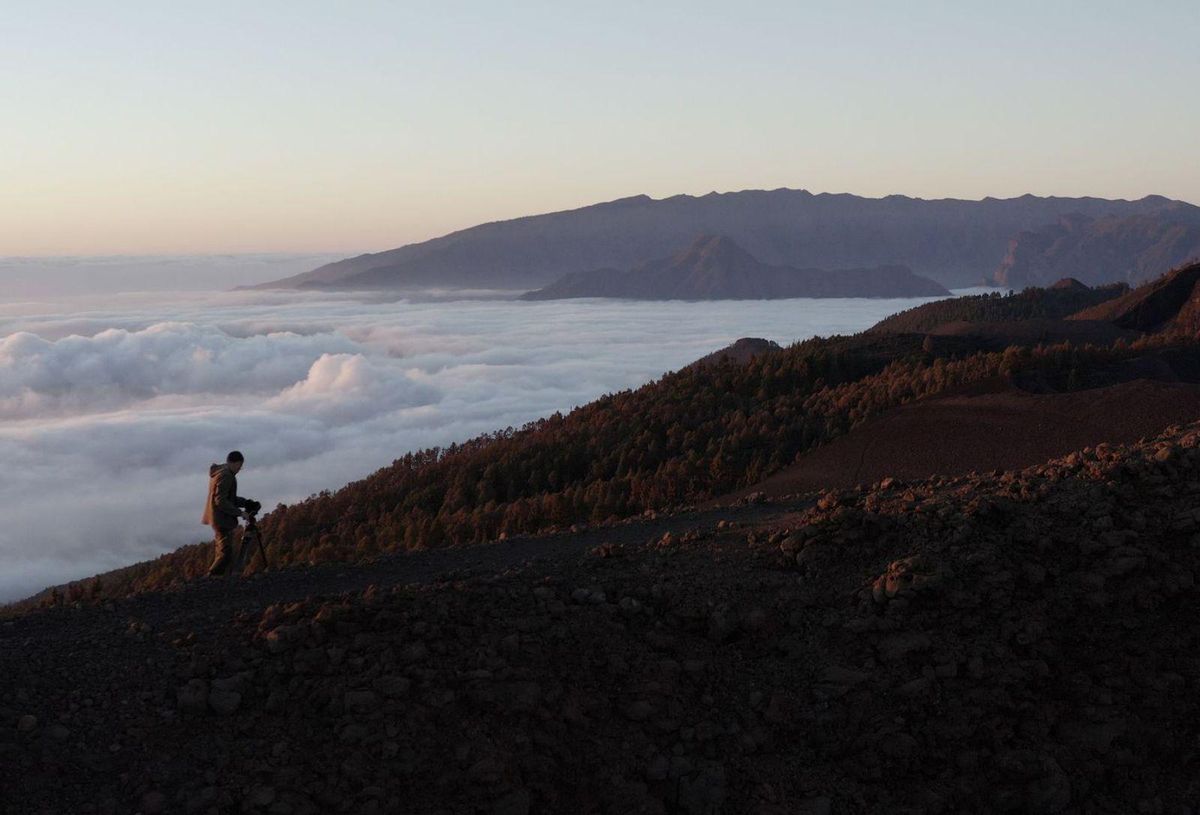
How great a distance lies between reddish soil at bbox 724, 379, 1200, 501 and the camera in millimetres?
17766

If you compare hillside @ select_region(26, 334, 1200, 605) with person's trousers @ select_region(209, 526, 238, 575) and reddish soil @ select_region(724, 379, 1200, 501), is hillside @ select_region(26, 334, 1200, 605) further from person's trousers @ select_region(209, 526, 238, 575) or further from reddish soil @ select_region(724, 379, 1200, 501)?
person's trousers @ select_region(209, 526, 238, 575)

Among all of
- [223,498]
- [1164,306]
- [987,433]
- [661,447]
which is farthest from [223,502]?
[1164,306]

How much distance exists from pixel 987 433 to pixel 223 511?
1360 cm

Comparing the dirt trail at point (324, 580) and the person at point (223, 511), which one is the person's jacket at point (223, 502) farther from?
the dirt trail at point (324, 580)

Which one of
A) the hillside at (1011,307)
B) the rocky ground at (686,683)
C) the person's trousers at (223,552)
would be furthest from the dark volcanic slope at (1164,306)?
the person's trousers at (223,552)

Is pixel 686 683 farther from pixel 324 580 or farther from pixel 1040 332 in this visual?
pixel 1040 332

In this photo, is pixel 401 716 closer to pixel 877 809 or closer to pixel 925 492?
pixel 877 809

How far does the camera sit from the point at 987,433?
62.4 ft

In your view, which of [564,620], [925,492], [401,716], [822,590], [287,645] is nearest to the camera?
[401,716]

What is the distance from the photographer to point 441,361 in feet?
507

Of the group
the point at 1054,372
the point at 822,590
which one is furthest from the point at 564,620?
the point at 1054,372

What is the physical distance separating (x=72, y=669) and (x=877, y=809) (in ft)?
16.5

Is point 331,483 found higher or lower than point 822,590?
lower

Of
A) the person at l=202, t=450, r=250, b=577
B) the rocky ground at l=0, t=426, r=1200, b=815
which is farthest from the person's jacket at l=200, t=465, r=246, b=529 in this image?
the rocky ground at l=0, t=426, r=1200, b=815
